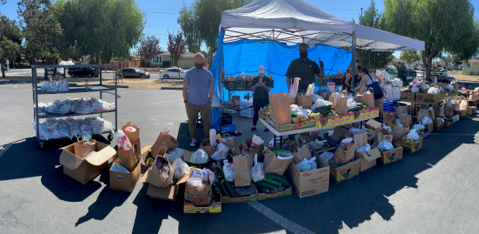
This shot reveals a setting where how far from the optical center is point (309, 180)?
3.79 meters

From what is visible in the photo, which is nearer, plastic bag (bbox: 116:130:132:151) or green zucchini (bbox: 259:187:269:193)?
green zucchini (bbox: 259:187:269:193)

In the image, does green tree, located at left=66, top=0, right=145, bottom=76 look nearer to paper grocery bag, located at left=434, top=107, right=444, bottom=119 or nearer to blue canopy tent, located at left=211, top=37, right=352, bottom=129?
blue canopy tent, located at left=211, top=37, right=352, bottom=129

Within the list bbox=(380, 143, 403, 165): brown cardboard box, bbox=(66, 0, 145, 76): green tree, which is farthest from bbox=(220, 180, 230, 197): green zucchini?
bbox=(66, 0, 145, 76): green tree

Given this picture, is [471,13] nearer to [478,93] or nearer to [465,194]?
[478,93]

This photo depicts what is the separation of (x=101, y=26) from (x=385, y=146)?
25853 mm

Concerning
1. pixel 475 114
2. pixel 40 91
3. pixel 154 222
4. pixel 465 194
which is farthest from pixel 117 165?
pixel 475 114

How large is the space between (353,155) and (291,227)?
1865 mm

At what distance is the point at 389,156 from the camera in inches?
195

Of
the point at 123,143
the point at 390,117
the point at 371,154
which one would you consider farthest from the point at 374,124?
the point at 123,143

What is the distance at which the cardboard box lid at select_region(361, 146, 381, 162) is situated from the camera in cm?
451

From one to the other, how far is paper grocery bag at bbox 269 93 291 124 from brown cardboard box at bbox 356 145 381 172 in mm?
1411

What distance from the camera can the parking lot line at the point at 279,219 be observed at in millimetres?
3094

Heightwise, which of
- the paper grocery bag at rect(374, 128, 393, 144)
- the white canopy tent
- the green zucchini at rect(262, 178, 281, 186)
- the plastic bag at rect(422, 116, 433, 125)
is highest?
the white canopy tent

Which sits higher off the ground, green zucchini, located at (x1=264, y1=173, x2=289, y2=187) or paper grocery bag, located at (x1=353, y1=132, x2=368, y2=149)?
paper grocery bag, located at (x1=353, y1=132, x2=368, y2=149)
